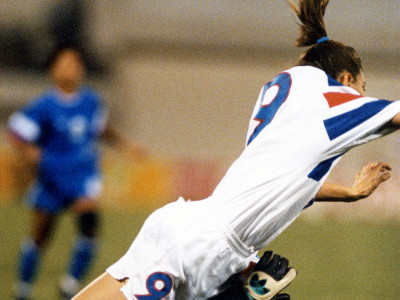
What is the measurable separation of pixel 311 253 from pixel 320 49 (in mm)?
4665

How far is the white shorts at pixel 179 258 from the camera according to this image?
276cm

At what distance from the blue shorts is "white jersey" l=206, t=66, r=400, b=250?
3.11 m

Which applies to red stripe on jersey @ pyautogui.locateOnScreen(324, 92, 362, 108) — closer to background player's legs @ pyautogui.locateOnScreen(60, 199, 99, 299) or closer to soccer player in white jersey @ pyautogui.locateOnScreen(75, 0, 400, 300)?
soccer player in white jersey @ pyautogui.locateOnScreen(75, 0, 400, 300)

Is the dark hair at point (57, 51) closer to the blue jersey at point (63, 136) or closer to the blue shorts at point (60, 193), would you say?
the blue jersey at point (63, 136)

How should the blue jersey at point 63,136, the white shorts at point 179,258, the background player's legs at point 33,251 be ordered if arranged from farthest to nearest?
the blue jersey at point 63,136
the background player's legs at point 33,251
the white shorts at point 179,258

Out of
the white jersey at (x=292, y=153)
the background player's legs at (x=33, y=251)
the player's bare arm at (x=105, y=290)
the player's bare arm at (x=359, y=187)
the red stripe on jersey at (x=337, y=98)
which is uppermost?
the red stripe on jersey at (x=337, y=98)

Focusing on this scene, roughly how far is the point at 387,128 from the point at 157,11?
16.4 meters

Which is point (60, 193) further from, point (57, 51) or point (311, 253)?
point (311, 253)

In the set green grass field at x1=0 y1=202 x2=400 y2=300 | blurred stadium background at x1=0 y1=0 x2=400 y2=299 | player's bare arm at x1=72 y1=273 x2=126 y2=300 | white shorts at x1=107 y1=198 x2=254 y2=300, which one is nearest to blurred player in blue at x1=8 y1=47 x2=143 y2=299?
green grass field at x1=0 y1=202 x2=400 y2=300

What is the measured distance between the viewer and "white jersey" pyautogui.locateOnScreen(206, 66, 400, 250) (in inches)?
111

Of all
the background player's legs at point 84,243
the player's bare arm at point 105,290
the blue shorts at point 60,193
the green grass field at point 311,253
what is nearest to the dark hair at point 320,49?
the player's bare arm at point 105,290

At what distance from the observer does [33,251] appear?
571 cm

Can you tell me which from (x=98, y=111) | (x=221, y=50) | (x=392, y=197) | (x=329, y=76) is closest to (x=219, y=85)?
(x=221, y=50)

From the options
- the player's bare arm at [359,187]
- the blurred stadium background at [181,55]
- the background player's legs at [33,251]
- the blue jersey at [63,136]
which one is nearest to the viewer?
the player's bare arm at [359,187]
